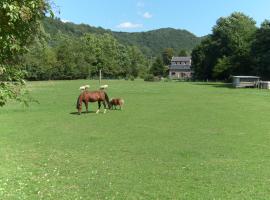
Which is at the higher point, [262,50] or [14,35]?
[262,50]

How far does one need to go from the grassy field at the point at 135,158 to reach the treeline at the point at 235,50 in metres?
55.8

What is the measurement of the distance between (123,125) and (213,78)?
89.4 meters

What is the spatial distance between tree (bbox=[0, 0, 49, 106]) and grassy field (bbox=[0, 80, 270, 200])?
373 cm

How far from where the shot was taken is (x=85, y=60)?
437ft

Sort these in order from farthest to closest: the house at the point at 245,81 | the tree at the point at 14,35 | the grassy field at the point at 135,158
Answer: the house at the point at 245,81, the grassy field at the point at 135,158, the tree at the point at 14,35

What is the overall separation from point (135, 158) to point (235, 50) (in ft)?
271

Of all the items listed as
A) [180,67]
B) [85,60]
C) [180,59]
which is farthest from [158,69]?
[85,60]

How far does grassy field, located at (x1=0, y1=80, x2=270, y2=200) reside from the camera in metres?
10.1

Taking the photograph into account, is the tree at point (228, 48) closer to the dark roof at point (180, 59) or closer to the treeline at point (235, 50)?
the treeline at point (235, 50)

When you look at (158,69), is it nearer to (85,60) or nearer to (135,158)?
(85,60)

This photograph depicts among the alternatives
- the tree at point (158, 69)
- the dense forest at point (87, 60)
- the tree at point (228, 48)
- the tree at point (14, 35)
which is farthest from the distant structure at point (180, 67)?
the tree at point (14, 35)

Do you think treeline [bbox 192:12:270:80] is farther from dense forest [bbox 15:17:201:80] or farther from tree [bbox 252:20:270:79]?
dense forest [bbox 15:17:201:80]

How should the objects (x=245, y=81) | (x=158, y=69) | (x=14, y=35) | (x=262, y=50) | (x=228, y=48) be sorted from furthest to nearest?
(x=158, y=69), (x=228, y=48), (x=262, y=50), (x=245, y=81), (x=14, y=35)

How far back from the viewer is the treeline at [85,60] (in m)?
119
